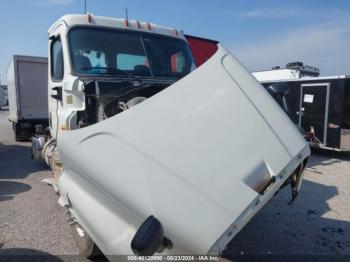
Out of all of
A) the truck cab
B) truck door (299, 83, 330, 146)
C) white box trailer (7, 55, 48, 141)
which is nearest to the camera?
the truck cab

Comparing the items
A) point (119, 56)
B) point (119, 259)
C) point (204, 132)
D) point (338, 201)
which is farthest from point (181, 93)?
point (338, 201)

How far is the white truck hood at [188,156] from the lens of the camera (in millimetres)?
1846

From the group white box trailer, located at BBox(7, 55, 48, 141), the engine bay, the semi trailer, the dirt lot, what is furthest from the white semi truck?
white box trailer, located at BBox(7, 55, 48, 141)

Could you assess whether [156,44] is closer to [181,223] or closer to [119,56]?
[119,56]

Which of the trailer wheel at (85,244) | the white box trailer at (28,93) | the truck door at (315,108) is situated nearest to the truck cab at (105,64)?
the trailer wheel at (85,244)

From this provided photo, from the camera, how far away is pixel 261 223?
169 inches

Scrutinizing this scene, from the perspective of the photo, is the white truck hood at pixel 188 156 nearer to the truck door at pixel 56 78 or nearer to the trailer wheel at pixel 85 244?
the trailer wheel at pixel 85 244

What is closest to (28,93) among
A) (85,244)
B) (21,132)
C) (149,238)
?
(21,132)

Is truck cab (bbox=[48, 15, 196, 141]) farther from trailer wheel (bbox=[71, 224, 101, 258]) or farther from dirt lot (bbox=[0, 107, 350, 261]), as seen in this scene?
dirt lot (bbox=[0, 107, 350, 261])

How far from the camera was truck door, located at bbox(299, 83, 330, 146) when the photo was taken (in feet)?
30.0

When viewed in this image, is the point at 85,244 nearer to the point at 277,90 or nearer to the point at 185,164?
the point at 185,164

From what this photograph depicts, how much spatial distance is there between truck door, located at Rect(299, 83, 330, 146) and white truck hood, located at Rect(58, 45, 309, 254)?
24.7 ft

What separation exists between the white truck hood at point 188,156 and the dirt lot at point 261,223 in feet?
5.18

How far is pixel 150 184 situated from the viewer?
192cm
